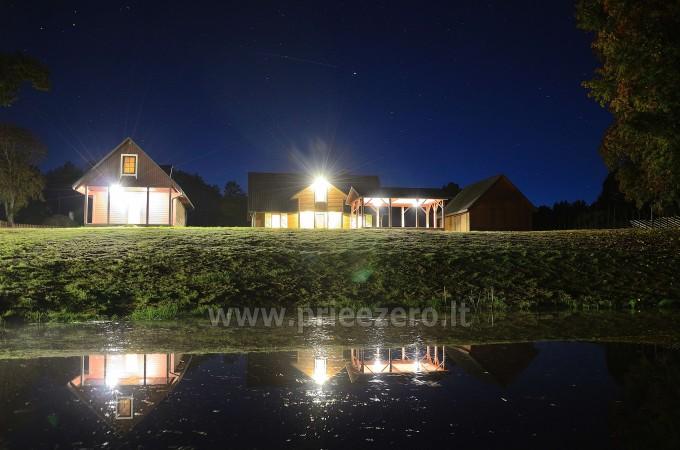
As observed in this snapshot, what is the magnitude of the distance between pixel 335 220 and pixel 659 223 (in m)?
30.0

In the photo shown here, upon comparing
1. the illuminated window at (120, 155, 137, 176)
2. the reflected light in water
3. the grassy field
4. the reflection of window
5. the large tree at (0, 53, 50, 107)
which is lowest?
the reflection of window

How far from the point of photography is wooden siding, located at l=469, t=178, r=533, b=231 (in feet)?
143

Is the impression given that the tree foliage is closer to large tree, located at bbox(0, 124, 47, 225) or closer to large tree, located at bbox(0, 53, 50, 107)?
large tree, located at bbox(0, 124, 47, 225)

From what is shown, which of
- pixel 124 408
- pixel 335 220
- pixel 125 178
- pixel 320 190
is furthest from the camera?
pixel 335 220

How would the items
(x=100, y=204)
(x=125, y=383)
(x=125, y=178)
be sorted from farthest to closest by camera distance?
(x=100, y=204) < (x=125, y=178) < (x=125, y=383)

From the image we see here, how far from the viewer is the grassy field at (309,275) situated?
12742 millimetres

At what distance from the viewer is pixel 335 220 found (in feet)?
150

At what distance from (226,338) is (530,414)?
5330 millimetres

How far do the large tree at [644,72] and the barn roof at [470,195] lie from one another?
2142 centimetres

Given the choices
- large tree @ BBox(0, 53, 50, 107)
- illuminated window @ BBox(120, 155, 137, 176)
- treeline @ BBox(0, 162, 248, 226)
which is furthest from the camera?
treeline @ BBox(0, 162, 248, 226)

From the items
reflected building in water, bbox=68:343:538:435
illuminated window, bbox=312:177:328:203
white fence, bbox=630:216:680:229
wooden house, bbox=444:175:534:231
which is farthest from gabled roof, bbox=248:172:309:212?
reflected building in water, bbox=68:343:538:435

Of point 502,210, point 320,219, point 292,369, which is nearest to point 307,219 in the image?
point 320,219

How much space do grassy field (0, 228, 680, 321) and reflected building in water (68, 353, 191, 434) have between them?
15.7 feet

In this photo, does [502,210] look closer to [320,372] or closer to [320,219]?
[320,219]
